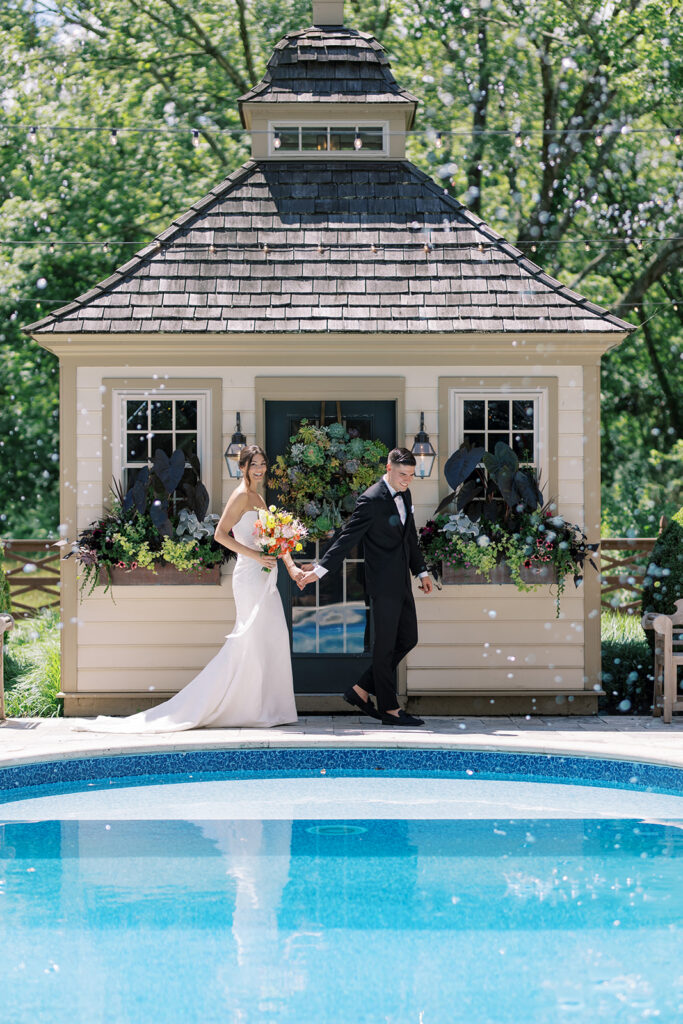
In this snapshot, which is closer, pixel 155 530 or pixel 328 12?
pixel 155 530

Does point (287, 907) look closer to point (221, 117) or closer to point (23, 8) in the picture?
point (221, 117)

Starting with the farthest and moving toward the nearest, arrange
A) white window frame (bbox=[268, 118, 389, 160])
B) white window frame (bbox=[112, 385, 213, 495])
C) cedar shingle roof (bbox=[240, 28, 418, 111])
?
cedar shingle roof (bbox=[240, 28, 418, 111]) < white window frame (bbox=[268, 118, 389, 160]) < white window frame (bbox=[112, 385, 213, 495])

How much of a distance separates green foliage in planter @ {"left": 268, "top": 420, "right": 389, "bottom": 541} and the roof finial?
13.4 feet

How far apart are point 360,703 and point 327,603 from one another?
1.00 m

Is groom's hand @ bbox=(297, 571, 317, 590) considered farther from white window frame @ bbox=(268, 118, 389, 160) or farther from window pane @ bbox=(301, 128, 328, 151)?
window pane @ bbox=(301, 128, 328, 151)

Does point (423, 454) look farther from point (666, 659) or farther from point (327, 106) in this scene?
point (327, 106)

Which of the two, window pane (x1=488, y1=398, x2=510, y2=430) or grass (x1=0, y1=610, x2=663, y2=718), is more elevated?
window pane (x1=488, y1=398, x2=510, y2=430)

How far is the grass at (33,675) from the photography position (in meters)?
8.68

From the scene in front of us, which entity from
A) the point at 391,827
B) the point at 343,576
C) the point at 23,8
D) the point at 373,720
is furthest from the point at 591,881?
the point at 23,8

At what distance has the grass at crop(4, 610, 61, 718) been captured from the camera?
28.5ft

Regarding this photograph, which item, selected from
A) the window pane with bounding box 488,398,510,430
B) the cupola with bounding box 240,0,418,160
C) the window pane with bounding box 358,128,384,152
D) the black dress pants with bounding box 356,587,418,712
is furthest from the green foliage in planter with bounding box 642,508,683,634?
the window pane with bounding box 358,128,384,152

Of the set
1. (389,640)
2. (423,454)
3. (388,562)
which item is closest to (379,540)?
(388,562)

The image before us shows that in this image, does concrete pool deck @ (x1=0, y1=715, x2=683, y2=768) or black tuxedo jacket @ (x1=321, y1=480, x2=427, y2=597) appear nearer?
concrete pool deck @ (x1=0, y1=715, x2=683, y2=768)

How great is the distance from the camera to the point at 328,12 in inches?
397
